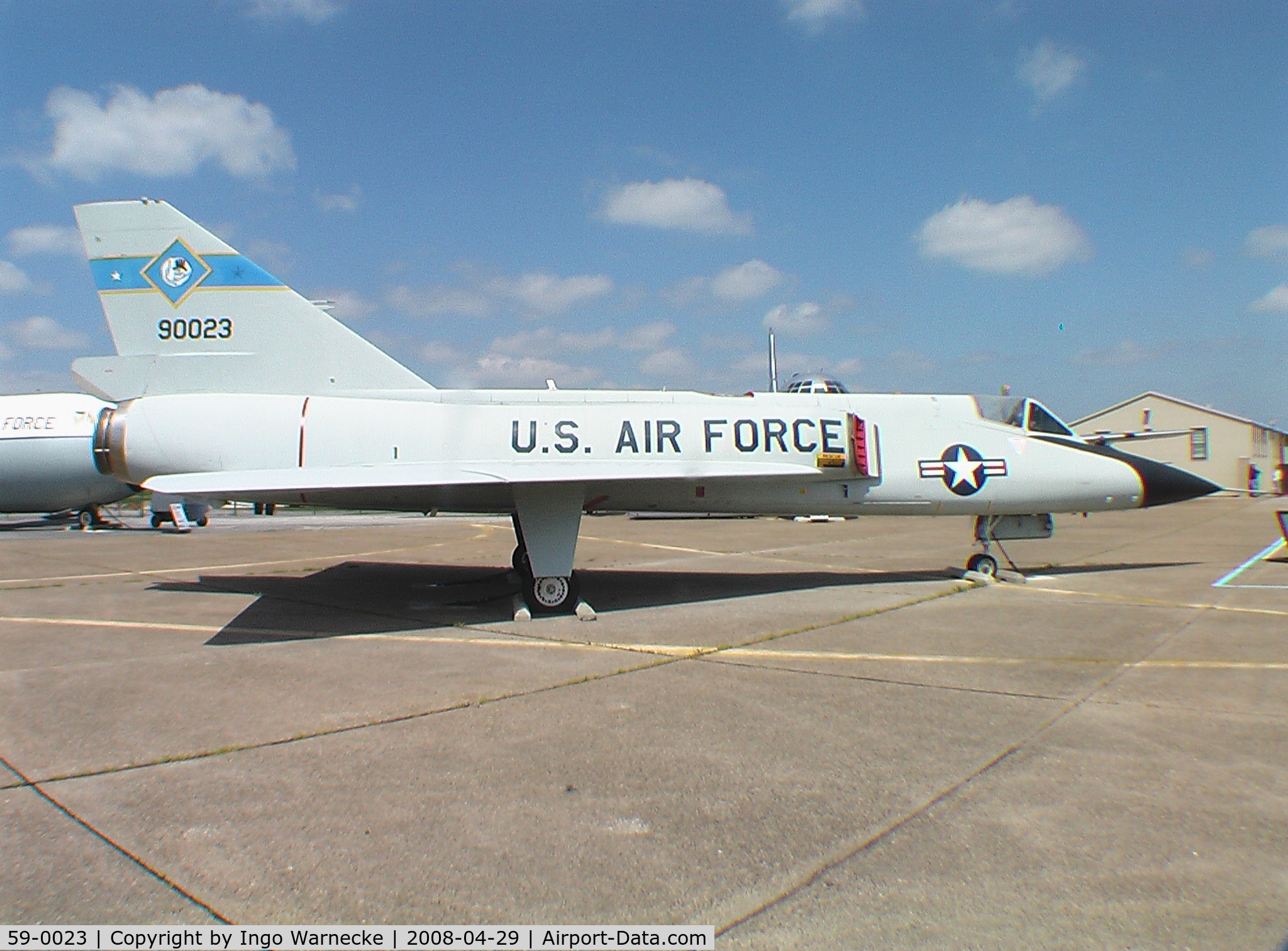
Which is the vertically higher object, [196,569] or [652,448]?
[652,448]

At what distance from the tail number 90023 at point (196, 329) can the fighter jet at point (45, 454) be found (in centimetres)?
1275

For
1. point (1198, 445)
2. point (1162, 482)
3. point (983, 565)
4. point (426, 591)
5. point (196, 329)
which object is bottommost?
point (426, 591)

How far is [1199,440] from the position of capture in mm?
46500

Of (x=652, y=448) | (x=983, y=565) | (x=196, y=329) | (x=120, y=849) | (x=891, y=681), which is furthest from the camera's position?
(x=983, y=565)

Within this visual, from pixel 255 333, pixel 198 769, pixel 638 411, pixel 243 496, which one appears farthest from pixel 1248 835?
pixel 255 333

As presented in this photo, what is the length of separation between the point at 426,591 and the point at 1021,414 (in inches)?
307

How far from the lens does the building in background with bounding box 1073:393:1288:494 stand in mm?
47562

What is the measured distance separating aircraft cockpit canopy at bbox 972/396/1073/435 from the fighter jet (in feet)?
63.8

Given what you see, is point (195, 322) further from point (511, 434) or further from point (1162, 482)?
point (1162, 482)

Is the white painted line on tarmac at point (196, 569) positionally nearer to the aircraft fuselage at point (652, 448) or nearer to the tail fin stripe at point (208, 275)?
the aircraft fuselage at point (652, 448)

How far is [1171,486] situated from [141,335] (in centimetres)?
1258

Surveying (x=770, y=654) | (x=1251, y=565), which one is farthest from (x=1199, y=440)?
(x=770, y=654)

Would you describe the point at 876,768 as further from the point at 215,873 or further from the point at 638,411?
the point at 638,411

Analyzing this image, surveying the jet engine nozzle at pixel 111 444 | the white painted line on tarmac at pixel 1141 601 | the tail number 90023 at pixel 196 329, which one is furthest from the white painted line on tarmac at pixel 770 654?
the tail number 90023 at pixel 196 329
